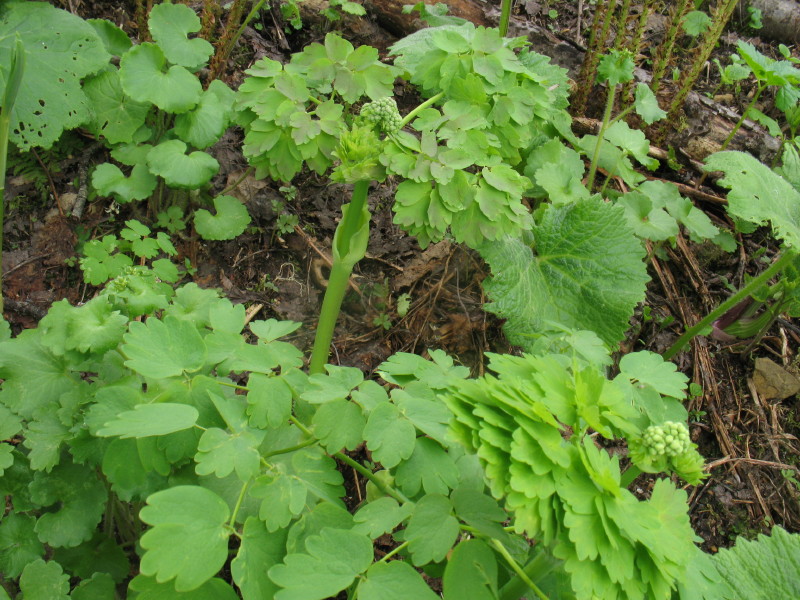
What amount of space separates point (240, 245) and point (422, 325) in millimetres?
873

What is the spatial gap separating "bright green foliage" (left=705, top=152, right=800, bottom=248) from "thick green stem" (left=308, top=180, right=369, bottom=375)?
1359 mm

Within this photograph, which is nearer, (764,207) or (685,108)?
(764,207)

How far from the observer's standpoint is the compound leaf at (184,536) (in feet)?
3.33

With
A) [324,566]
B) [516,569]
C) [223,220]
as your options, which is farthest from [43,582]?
[223,220]

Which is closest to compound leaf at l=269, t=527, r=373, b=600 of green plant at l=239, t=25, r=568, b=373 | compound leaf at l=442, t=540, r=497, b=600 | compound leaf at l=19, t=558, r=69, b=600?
compound leaf at l=442, t=540, r=497, b=600

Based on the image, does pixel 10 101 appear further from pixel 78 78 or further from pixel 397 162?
pixel 397 162

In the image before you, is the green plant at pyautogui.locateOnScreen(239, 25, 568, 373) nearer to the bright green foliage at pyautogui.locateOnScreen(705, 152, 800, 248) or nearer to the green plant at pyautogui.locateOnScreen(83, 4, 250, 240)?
the green plant at pyautogui.locateOnScreen(83, 4, 250, 240)

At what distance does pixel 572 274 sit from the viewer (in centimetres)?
233

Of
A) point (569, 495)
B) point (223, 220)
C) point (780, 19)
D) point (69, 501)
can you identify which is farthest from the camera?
point (780, 19)

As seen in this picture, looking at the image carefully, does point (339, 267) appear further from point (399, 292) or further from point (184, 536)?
point (184, 536)

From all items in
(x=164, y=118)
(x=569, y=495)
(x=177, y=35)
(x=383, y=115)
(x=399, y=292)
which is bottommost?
(x=399, y=292)

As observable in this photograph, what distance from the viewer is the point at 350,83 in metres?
1.87

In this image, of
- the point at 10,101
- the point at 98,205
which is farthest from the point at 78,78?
the point at 10,101

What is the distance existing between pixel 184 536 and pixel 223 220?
5.45 ft
